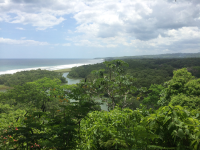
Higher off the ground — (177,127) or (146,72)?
(177,127)

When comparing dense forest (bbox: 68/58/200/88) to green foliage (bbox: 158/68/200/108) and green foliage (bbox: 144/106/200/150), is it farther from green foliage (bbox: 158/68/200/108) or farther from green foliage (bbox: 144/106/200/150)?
green foliage (bbox: 144/106/200/150)

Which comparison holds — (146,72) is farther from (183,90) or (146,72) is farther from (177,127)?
(177,127)

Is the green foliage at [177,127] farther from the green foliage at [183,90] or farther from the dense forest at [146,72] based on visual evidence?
the dense forest at [146,72]

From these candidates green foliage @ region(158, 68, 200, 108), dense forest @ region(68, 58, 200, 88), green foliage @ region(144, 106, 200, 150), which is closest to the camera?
green foliage @ region(144, 106, 200, 150)

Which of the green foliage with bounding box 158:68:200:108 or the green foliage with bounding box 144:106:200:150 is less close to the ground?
the green foliage with bounding box 144:106:200:150

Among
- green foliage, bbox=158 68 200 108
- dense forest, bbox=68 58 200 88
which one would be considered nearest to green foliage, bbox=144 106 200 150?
green foliage, bbox=158 68 200 108

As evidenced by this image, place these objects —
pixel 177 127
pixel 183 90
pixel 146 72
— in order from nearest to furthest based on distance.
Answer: pixel 177 127, pixel 183 90, pixel 146 72

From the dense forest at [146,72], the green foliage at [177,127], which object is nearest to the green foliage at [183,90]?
the green foliage at [177,127]

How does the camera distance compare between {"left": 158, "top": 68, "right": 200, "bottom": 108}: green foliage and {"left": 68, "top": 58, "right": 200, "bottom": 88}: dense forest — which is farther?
{"left": 68, "top": 58, "right": 200, "bottom": 88}: dense forest

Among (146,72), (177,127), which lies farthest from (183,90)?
(146,72)

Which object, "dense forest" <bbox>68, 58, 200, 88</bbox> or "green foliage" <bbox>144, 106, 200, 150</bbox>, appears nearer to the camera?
"green foliage" <bbox>144, 106, 200, 150</bbox>

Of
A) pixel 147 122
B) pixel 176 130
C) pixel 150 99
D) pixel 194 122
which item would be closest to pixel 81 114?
pixel 147 122

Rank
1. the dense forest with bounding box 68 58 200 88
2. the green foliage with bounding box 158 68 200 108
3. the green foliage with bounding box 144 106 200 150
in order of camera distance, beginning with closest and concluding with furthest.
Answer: the green foliage with bounding box 144 106 200 150 → the green foliage with bounding box 158 68 200 108 → the dense forest with bounding box 68 58 200 88
